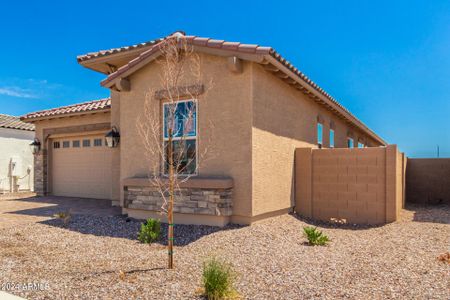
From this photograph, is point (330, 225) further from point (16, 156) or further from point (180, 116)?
point (16, 156)

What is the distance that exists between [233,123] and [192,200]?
214 centimetres

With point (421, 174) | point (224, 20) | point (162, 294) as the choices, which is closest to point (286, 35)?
point (224, 20)

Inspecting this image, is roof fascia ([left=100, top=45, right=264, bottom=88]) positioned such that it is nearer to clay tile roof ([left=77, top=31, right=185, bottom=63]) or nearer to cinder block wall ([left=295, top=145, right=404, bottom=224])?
clay tile roof ([left=77, top=31, right=185, bottom=63])

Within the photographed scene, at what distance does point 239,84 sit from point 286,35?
869cm

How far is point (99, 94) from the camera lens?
1583 cm

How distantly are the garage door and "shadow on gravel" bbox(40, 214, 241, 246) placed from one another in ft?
14.4

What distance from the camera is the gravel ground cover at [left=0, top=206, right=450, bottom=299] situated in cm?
422

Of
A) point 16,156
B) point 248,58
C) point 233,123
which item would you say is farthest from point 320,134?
point 16,156

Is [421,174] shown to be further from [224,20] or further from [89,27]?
[89,27]

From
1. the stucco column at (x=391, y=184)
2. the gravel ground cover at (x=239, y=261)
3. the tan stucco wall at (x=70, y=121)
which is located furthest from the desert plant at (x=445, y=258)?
the tan stucco wall at (x=70, y=121)

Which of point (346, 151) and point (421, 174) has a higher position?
point (346, 151)

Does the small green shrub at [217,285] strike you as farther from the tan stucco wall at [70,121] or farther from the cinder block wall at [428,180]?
the cinder block wall at [428,180]

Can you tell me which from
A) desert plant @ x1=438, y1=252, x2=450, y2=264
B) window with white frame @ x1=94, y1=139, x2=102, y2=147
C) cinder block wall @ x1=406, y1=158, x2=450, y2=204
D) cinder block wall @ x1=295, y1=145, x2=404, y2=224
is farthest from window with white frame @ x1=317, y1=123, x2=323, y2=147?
window with white frame @ x1=94, y1=139, x2=102, y2=147

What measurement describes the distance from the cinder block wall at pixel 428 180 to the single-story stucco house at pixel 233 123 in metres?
5.33
